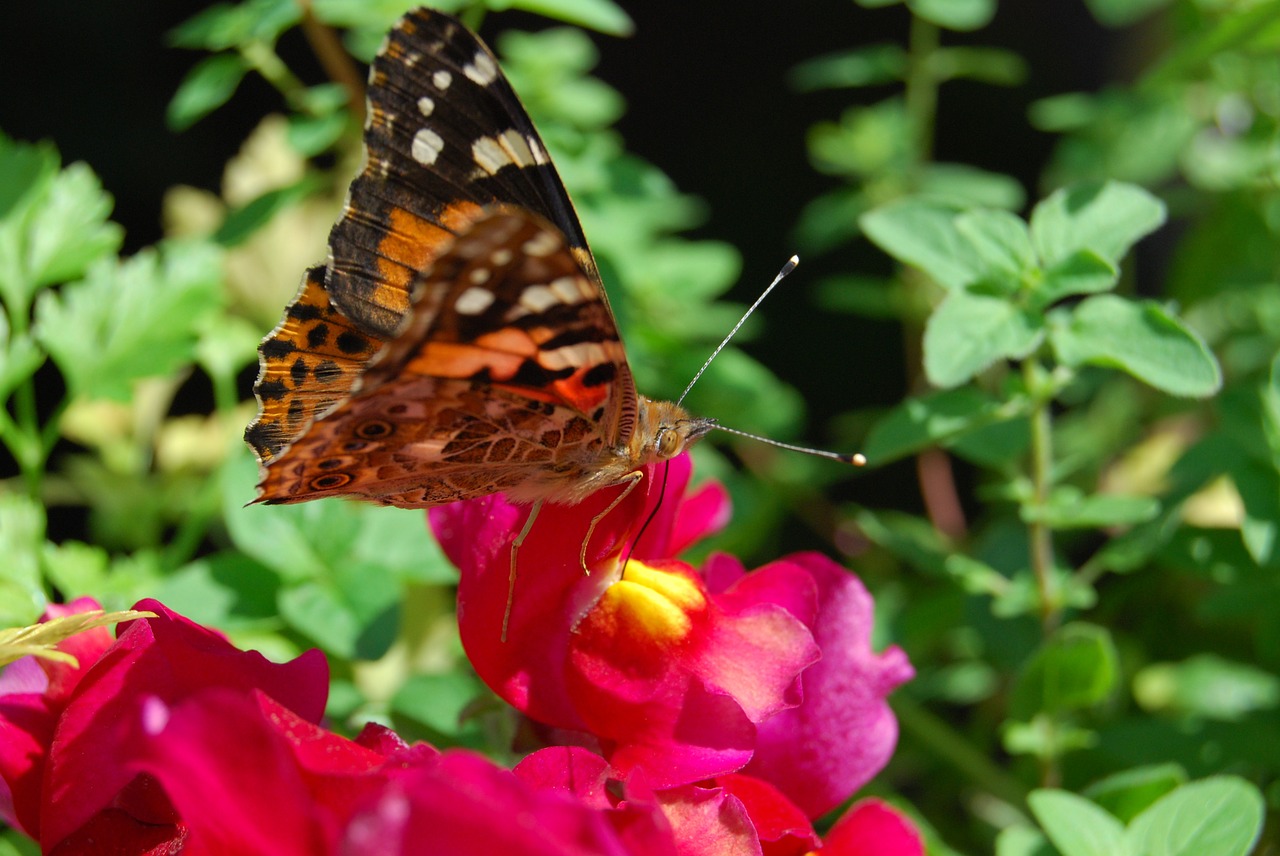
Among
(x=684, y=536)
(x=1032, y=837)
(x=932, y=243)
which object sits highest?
(x=932, y=243)

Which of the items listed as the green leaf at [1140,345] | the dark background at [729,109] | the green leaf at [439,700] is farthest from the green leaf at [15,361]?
the dark background at [729,109]

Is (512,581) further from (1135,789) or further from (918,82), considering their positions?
(918,82)

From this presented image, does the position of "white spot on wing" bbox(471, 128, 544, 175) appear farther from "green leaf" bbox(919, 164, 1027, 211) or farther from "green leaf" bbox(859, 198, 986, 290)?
"green leaf" bbox(919, 164, 1027, 211)

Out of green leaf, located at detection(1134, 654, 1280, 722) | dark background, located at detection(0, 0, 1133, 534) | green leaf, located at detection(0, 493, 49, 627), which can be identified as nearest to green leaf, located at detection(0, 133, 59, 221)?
green leaf, located at detection(0, 493, 49, 627)

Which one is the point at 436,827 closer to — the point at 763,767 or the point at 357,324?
the point at 763,767

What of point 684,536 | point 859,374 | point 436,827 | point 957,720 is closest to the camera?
point 436,827

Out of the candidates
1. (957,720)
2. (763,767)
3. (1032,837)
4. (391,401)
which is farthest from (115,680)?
(957,720)

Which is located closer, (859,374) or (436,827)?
(436,827)

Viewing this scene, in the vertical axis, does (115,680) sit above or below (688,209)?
above
